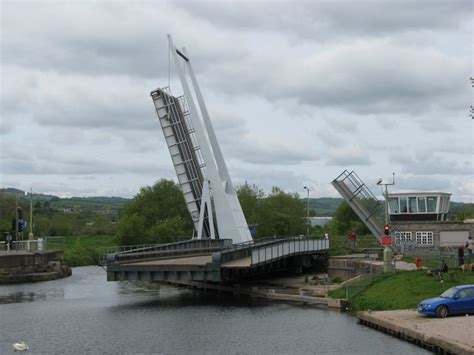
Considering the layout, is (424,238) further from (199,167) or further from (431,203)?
(199,167)

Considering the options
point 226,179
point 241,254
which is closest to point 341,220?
point 226,179

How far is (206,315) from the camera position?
109 feet

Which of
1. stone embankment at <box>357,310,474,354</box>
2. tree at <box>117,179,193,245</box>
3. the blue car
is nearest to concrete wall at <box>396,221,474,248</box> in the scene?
tree at <box>117,179,193,245</box>

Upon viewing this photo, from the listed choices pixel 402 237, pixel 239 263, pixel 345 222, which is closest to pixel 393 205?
pixel 402 237

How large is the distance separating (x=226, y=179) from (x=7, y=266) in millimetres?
17244

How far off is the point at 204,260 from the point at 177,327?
13295 mm

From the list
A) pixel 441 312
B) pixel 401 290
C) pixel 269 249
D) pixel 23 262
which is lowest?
pixel 441 312

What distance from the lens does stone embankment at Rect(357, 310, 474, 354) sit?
69.1 ft

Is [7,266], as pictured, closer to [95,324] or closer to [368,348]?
[95,324]

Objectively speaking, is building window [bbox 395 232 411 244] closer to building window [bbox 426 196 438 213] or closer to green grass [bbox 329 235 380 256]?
building window [bbox 426 196 438 213]

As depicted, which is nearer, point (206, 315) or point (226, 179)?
point (206, 315)

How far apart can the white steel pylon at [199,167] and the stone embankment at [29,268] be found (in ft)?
41.3

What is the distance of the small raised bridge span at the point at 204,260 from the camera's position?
37812 mm

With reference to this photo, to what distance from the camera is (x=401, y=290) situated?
31.8 m
